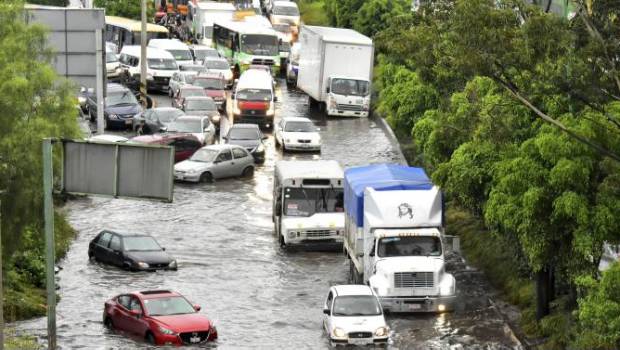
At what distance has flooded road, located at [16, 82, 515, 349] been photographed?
124 ft

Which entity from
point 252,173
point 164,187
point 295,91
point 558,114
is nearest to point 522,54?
point 558,114

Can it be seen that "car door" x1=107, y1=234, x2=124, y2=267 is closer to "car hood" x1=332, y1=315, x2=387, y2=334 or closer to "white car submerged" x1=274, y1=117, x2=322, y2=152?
"car hood" x1=332, y1=315, x2=387, y2=334

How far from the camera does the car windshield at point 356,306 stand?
36.4 m

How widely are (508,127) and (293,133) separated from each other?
A: 27.6 m

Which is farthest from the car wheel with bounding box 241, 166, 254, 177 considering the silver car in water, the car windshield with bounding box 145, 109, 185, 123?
the car windshield with bounding box 145, 109, 185, 123

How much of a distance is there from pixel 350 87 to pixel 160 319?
36166 millimetres

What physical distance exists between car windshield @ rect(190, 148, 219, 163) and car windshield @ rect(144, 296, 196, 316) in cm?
2154

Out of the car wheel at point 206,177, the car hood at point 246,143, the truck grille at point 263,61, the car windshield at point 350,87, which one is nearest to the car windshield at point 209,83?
the car windshield at point 350,87

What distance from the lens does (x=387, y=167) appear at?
4434 centimetres

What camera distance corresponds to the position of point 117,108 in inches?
2682

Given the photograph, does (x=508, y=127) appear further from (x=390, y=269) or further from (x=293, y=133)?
(x=293, y=133)

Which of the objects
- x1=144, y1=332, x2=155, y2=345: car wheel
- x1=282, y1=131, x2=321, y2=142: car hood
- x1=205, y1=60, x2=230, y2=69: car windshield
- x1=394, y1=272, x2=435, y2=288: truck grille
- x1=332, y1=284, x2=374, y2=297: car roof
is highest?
x1=205, y1=60, x2=230, y2=69: car windshield

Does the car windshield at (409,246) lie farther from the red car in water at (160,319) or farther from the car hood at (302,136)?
the car hood at (302,136)

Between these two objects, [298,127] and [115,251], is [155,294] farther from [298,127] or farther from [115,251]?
[298,127]
